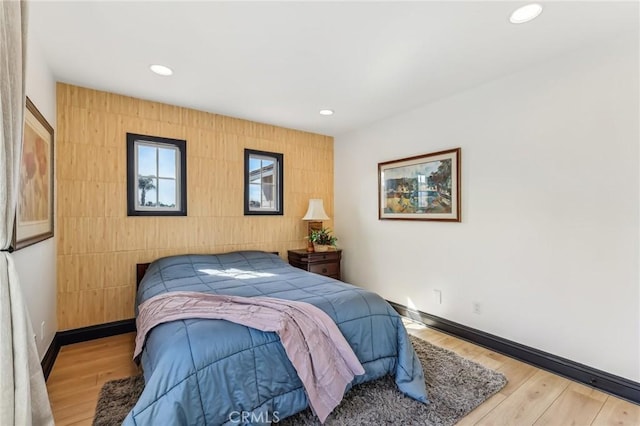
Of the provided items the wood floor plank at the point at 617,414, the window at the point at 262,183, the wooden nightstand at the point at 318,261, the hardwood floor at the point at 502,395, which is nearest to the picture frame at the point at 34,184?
the hardwood floor at the point at 502,395

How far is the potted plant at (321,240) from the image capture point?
4051 mm

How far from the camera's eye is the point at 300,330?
68.4 inches

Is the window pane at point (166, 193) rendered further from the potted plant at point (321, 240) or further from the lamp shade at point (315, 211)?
the potted plant at point (321, 240)

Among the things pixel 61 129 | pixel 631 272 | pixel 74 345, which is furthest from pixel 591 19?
pixel 74 345

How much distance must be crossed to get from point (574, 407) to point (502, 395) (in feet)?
1.30

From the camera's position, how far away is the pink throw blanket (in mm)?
1647

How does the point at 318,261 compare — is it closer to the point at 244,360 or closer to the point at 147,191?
the point at 147,191

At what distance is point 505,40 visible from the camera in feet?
6.82

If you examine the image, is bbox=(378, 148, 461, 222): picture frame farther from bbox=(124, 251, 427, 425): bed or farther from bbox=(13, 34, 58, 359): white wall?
bbox=(13, 34, 58, 359): white wall

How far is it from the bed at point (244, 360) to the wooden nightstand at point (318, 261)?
134cm

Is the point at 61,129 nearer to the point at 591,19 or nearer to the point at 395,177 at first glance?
the point at 395,177

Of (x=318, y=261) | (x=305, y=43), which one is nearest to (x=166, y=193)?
(x=318, y=261)

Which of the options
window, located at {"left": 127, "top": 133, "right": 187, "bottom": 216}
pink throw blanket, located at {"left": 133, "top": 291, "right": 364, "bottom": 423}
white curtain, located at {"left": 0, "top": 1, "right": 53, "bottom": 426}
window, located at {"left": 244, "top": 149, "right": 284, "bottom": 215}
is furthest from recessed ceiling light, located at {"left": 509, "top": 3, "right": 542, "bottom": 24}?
window, located at {"left": 127, "top": 133, "right": 187, "bottom": 216}

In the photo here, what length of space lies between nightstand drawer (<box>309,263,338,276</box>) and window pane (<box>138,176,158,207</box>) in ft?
6.31
